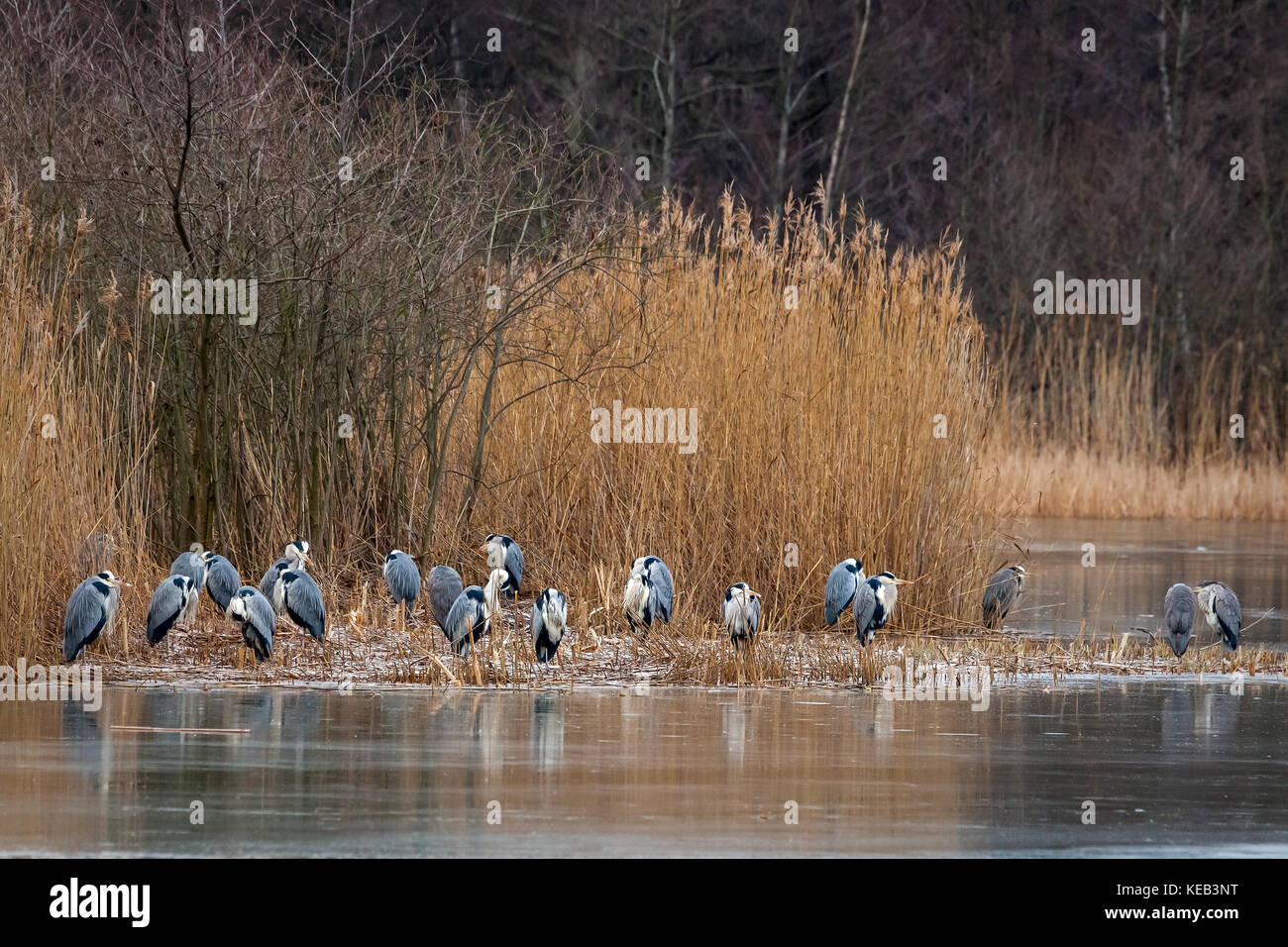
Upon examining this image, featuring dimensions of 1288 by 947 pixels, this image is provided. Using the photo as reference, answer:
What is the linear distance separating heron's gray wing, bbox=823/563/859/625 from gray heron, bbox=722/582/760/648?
1026mm

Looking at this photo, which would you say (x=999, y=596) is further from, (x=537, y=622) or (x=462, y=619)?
Answer: (x=462, y=619)

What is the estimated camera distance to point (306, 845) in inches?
234

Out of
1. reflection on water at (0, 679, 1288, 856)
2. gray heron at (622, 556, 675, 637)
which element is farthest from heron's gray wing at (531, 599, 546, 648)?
gray heron at (622, 556, 675, 637)

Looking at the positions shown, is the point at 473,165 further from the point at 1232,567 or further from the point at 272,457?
the point at 1232,567

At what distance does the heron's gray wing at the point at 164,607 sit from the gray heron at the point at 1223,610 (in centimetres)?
536

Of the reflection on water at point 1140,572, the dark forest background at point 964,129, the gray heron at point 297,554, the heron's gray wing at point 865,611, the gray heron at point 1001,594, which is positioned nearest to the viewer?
the heron's gray wing at point 865,611

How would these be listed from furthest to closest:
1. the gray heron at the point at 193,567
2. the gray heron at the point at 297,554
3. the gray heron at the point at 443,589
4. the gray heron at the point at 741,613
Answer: the gray heron at the point at 297,554
the gray heron at the point at 443,589
the gray heron at the point at 193,567
the gray heron at the point at 741,613

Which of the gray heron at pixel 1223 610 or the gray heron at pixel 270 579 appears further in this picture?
the gray heron at pixel 1223 610

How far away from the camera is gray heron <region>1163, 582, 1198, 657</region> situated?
35.4ft

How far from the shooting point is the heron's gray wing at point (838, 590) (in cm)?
1125

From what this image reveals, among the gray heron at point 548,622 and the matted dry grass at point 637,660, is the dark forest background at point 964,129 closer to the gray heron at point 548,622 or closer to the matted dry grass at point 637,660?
the matted dry grass at point 637,660

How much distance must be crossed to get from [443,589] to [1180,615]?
3906 mm

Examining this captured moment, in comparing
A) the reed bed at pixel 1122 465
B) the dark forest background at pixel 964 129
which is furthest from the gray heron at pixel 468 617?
the dark forest background at pixel 964 129

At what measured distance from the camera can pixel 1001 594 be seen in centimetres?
1220
